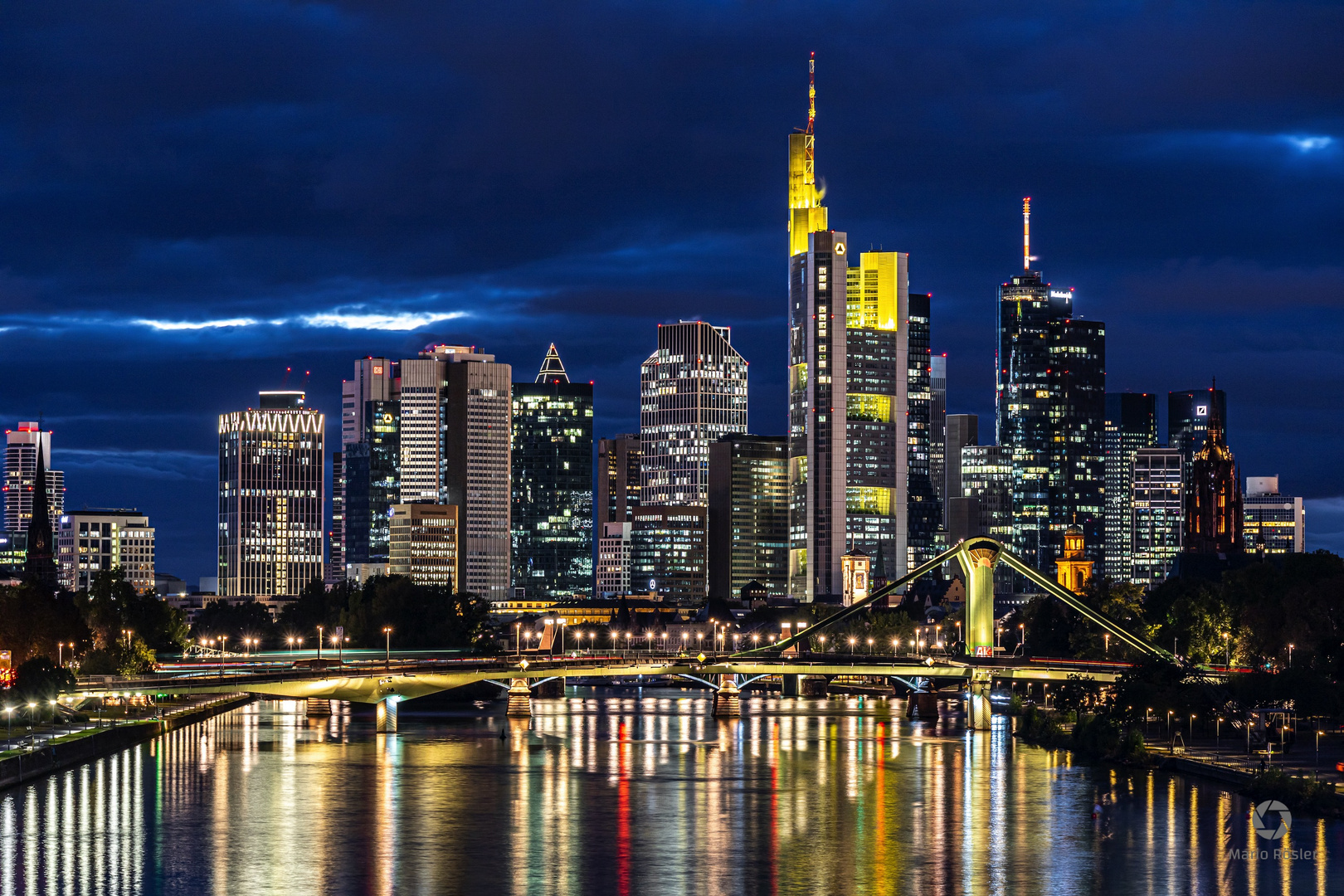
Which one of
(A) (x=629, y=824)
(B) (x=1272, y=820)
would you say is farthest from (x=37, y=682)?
(B) (x=1272, y=820)

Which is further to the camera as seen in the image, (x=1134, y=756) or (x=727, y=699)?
(x=727, y=699)

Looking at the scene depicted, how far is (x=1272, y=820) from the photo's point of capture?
94.3 metres

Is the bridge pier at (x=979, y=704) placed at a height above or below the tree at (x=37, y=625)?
below

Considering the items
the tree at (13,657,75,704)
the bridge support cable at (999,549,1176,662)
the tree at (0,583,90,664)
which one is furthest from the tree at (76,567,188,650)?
the bridge support cable at (999,549,1176,662)

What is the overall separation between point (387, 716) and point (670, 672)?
2741cm

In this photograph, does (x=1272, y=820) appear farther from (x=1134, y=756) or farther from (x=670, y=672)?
(x=670, y=672)

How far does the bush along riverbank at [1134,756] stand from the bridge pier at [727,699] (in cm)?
2760

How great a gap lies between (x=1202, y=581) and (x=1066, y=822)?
106980mm

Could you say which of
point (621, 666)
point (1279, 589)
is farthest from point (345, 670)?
point (1279, 589)

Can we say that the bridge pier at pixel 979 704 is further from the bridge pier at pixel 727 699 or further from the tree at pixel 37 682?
the tree at pixel 37 682

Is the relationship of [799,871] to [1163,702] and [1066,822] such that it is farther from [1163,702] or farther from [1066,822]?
[1163,702]

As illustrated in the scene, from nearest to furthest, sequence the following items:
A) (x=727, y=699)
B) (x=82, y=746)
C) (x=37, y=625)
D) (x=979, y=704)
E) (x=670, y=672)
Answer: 1. (x=82, y=746)
2. (x=37, y=625)
3. (x=979, y=704)
4. (x=670, y=672)
5. (x=727, y=699)

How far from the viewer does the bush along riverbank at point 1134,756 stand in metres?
94.8

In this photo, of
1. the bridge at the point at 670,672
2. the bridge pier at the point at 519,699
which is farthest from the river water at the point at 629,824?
the bridge pier at the point at 519,699
